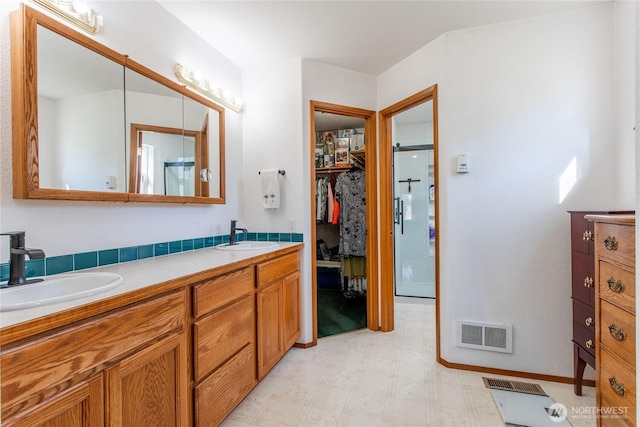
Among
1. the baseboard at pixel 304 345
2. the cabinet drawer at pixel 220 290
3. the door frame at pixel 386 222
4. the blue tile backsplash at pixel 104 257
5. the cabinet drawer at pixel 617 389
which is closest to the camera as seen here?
the cabinet drawer at pixel 617 389

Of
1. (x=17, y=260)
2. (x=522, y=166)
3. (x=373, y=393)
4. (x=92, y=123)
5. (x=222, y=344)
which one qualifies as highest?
(x=92, y=123)

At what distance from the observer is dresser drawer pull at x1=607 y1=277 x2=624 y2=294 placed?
1114 millimetres

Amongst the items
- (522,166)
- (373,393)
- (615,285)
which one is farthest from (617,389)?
(522,166)

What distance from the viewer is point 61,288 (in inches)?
44.1

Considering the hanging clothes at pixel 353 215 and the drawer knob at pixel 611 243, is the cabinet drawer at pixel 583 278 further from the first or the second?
the hanging clothes at pixel 353 215

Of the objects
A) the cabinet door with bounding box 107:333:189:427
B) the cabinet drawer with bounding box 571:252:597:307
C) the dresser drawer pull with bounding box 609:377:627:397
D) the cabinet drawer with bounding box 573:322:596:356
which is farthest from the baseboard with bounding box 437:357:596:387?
the cabinet door with bounding box 107:333:189:427

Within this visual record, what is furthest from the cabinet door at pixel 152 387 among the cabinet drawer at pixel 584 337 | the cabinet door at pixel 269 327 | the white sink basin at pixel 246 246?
the cabinet drawer at pixel 584 337

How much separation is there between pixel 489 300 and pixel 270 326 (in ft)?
5.03

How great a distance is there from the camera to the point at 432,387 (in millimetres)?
1862

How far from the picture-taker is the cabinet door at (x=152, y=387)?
0.93 meters

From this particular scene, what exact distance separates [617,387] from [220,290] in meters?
1.71

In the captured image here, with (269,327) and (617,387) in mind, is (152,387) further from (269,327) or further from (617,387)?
(617,387)

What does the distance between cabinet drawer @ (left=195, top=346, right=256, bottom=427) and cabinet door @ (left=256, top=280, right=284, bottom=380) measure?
0.10 m

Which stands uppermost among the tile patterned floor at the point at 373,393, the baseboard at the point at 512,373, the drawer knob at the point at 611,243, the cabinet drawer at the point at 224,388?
the drawer knob at the point at 611,243
